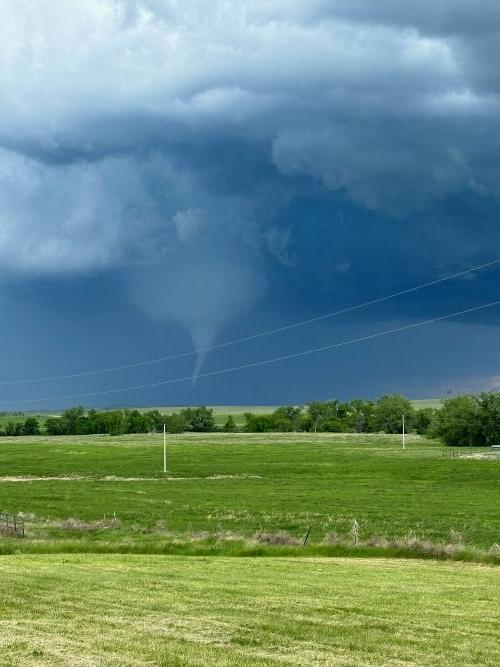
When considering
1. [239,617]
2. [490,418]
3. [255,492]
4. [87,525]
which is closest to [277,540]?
[87,525]

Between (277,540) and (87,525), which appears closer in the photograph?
(277,540)

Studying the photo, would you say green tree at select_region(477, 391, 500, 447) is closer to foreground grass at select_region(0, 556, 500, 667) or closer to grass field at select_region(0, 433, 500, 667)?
grass field at select_region(0, 433, 500, 667)

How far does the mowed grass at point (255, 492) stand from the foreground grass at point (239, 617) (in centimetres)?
1825

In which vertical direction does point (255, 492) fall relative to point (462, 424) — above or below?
below

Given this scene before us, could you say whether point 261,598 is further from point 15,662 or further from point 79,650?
point 15,662

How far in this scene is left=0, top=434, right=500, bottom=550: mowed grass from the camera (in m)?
53.4

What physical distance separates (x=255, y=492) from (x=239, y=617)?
61864mm

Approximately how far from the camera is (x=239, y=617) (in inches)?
Result: 699

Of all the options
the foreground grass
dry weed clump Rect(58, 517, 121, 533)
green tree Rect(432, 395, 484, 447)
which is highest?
green tree Rect(432, 395, 484, 447)

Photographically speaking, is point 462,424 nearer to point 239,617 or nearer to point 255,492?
point 255,492

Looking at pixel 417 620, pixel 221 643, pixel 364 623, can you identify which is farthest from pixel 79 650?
pixel 417 620

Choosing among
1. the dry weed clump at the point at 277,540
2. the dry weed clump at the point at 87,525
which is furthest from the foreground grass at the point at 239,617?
the dry weed clump at the point at 87,525

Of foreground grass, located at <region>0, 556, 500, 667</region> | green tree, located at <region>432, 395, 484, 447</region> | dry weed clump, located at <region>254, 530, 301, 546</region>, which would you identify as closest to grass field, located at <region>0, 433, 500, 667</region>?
foreground grass, located at <region>0, 556, 500, 667</region>

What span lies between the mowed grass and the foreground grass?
18246 millimetres
